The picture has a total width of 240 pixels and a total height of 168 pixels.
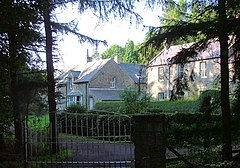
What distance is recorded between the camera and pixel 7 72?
7.64m

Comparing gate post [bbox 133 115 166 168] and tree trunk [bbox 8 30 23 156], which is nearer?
gate post [bbox 133 115 166 168]

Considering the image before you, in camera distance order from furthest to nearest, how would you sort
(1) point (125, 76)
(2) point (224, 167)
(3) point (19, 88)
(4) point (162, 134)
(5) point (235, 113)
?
(1) point (125, 76), (3) point (19, 88), (5) point (235, 113), (2) point (224, 167), (4) point (162, 134)

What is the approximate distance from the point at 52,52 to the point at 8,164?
475cm

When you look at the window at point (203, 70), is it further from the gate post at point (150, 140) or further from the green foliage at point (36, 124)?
the gate post at point (150, 140)

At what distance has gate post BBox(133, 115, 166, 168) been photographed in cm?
486

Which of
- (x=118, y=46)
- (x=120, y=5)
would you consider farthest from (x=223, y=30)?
(x=118, y=46)

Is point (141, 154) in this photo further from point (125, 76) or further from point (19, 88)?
point (125, 76)

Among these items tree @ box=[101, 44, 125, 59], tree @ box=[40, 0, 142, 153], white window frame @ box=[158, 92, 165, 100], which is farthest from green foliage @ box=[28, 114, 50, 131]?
tree @ box=[101, 44, 125, 59]

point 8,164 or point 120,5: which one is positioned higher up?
point 120,5

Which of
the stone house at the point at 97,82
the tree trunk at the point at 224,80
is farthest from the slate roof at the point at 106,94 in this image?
the tree trunk at the point at 224,80

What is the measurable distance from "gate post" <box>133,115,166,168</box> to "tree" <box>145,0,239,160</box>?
1815 millimetres

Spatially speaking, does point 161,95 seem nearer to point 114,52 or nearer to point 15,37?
point 15,37

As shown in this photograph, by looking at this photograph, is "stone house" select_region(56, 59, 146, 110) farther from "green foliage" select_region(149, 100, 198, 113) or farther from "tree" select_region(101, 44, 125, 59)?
"tree" select_region(101, 44, 125, 59)

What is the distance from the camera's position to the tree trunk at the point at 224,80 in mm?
5986
